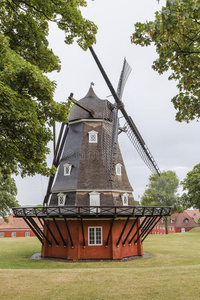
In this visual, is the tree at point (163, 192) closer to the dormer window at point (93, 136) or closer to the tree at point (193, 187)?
the tree at point (193, 187)

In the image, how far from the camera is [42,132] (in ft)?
25.8

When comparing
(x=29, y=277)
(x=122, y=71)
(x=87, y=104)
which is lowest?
(x=29, y=277)

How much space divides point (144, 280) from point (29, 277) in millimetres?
4534

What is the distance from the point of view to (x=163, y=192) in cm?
4178

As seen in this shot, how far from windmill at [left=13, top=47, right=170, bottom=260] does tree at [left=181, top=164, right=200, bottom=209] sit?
1794cm

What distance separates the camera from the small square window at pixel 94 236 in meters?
17.2

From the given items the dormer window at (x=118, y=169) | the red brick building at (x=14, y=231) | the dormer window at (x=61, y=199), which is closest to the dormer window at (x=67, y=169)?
the dormer window at (x=61, y=199)

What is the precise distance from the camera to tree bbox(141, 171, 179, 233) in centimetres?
4153

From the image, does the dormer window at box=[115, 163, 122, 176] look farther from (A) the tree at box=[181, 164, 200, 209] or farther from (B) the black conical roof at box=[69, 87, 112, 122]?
(A) the tree at box=[181, 164, 200, 209]

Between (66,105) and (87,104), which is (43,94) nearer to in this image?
(66,105)

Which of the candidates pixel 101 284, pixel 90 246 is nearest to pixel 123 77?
pixel 90 246

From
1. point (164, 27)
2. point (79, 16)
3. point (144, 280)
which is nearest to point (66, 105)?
point (79, 16)

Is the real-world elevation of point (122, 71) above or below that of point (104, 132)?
above

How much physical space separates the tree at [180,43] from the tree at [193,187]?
30.6m
